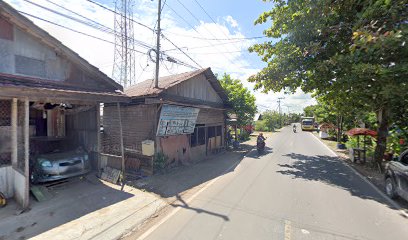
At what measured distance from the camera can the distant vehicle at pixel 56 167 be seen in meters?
7.36

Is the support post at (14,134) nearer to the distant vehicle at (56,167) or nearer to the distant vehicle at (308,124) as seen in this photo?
the distant vehicle at (56,167)

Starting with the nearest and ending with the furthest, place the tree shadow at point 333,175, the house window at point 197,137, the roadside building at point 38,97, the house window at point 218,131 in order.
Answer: the roadside building at point 38,97, the tree shadow at point 333,175, the house window at point 197,137, the house window at point 218,131

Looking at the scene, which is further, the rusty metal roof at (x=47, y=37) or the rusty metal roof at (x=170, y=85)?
the rusty metal roof at (x=170, y=85)

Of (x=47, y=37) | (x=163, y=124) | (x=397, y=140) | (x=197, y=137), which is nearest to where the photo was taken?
(x=47, y=37)

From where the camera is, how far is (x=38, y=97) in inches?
247

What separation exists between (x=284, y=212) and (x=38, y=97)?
7721mm

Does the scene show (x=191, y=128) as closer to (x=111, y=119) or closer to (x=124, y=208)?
(x=111, y=119)

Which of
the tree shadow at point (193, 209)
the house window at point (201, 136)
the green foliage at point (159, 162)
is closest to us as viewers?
the tree shadow at point (193, 209)

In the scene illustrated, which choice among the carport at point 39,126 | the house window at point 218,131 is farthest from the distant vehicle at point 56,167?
the house window at point 218,131

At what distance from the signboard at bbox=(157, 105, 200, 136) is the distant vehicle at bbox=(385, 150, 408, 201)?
8.92 m

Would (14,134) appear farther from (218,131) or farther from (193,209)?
(218,131)

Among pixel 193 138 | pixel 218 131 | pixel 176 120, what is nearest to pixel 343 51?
pixel 176 120

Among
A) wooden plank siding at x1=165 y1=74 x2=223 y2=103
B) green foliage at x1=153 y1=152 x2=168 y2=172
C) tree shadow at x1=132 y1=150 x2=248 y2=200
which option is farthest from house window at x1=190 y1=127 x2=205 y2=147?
green foliage at x1=153 y1=152 x2=168 y2=172

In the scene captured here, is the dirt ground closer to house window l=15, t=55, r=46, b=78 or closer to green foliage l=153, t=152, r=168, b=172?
green foliage l=153, t=152, r=168, b=172
